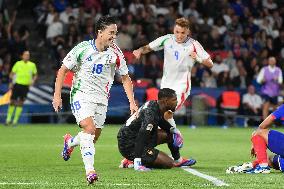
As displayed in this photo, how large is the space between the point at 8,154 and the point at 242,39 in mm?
17799

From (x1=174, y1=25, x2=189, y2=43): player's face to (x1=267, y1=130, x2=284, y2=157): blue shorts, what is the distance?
126 inches

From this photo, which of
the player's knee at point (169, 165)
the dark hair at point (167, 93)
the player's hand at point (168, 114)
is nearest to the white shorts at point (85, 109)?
the dark hair at point (167, 93)

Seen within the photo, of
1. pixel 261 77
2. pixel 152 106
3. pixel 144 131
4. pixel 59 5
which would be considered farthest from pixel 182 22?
pixel 59 5

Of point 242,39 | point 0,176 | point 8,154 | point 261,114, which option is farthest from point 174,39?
point 242,39

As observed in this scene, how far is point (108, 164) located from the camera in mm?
14023

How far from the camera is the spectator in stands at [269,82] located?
2773 cm

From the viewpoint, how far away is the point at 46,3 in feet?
102

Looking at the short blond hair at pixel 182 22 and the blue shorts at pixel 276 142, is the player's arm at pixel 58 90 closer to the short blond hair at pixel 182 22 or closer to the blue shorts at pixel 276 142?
the blue shorts at pixel 276 142

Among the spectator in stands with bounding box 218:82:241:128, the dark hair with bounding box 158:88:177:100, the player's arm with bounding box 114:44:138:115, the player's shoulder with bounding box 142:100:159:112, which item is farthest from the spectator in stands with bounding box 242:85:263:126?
the player's arm with bounding box 114:44:138:115

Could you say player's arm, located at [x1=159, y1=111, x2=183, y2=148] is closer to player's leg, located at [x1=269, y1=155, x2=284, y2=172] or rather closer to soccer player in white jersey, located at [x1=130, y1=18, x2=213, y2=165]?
soccer player in white jersey, located at [x1=130, y1=18, x2=213, y2=165]

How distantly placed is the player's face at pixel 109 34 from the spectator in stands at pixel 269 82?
56.0 feet

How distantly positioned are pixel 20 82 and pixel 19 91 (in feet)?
0.92

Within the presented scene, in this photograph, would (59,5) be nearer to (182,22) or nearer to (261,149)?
(182,22)

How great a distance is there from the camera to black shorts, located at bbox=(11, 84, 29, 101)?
26750mm
